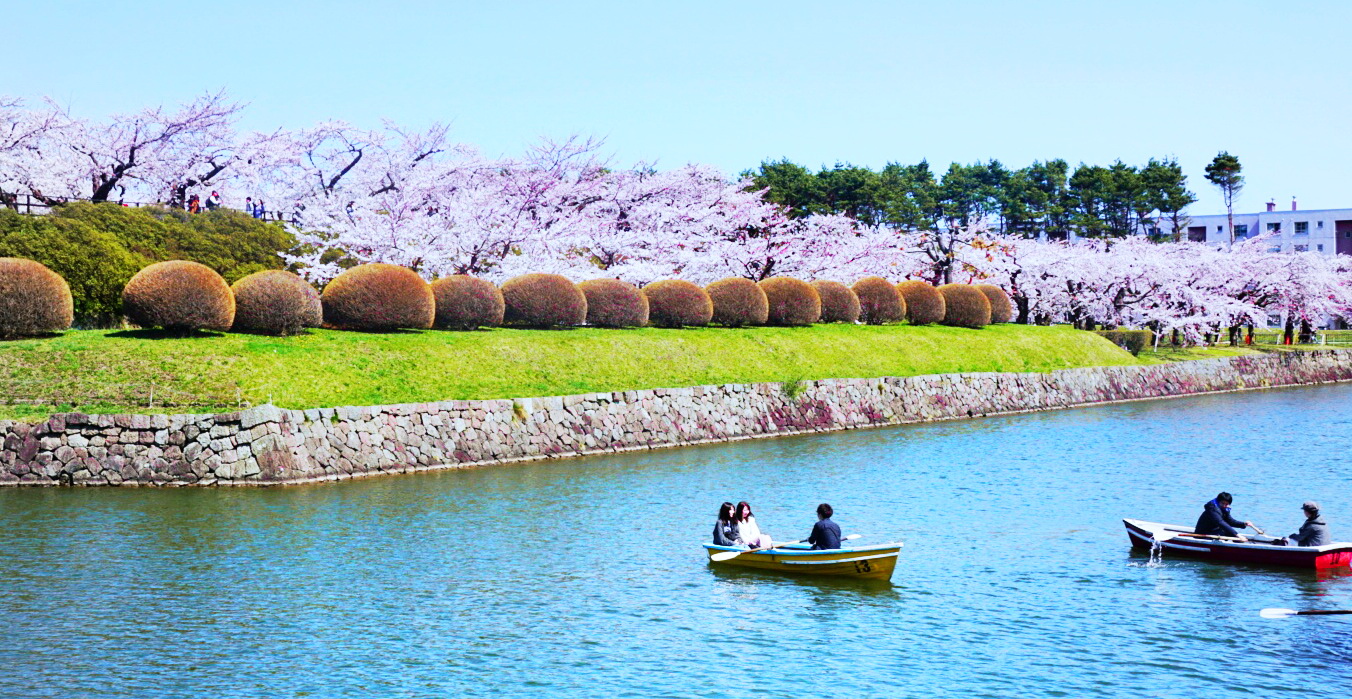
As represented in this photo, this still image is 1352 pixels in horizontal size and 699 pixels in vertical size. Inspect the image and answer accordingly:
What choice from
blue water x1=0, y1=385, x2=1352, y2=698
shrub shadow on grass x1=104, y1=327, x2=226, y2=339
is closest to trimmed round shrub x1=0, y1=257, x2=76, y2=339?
shrub shadow on grass x1=104, y1=327, x2=226, y2=339

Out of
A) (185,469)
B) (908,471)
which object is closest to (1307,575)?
(908,471)

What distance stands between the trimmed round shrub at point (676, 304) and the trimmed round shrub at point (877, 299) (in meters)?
11.4

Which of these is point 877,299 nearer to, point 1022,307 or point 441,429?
point 1022,307

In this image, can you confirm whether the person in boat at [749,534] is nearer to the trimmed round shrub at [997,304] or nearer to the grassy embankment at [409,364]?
the grassy embankment at [409,364]

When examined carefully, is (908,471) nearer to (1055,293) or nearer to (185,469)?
(185,469)

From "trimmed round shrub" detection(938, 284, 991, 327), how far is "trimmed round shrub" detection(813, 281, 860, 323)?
7271mm

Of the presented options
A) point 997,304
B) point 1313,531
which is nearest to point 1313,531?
point 1313,531

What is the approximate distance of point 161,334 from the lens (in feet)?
111

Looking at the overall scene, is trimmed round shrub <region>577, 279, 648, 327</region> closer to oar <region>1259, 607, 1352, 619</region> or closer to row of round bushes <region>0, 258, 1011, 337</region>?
row of round bushes <region>0, 258, 1011, 337</region>

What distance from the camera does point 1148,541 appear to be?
830 inches

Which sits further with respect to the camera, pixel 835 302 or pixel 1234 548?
pixel 835 302

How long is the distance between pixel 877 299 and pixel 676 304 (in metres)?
13.3

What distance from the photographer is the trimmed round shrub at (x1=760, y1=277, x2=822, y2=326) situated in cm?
5241

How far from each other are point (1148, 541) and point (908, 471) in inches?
424
